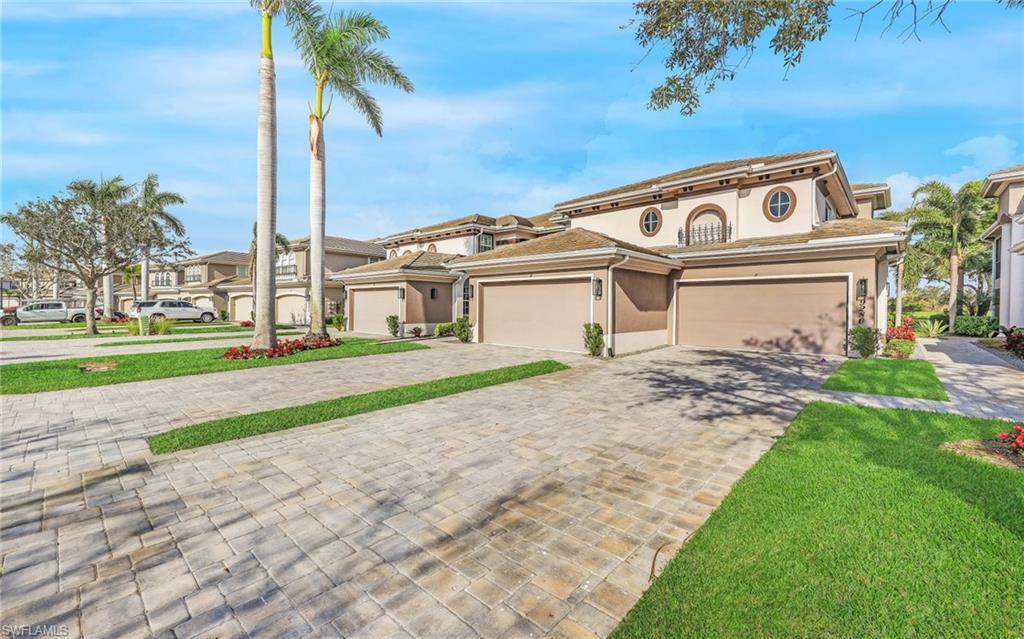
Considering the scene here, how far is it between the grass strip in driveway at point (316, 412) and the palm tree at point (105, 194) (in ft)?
72.2

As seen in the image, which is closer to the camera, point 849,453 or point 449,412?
point 849,453

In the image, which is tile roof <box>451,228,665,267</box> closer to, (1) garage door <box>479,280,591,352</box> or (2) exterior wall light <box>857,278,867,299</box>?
A: (1) garage door <box>479,280,591,352</box>

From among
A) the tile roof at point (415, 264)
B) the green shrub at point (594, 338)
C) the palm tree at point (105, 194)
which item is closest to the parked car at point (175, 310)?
the palm tree at point (105, 194)

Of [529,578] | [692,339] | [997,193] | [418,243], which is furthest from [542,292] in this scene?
[997,193]

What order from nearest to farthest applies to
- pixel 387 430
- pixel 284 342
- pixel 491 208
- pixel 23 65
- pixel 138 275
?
1. pixel 387 430
2. pixel 23 65
3. pixel 284 342
4. pixel 491 208
5. pixel 138 275

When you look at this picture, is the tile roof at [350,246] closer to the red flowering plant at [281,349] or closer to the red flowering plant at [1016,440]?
the red flowering plant at [281,349]

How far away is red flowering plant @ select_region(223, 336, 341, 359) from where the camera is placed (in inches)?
479

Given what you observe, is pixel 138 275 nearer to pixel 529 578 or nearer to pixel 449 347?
pixel 449 347

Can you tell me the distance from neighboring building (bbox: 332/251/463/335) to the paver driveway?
14.7m

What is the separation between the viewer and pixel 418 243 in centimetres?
2789

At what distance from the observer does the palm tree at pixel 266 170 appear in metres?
12.4

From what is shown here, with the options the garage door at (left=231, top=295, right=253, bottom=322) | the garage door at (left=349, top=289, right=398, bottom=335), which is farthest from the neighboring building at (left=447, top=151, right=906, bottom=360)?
the garage door at (left=231, top=295, right=253, bottom=322)

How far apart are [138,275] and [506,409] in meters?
57.1

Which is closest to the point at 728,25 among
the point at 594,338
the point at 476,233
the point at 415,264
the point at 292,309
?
the point at 594,338
